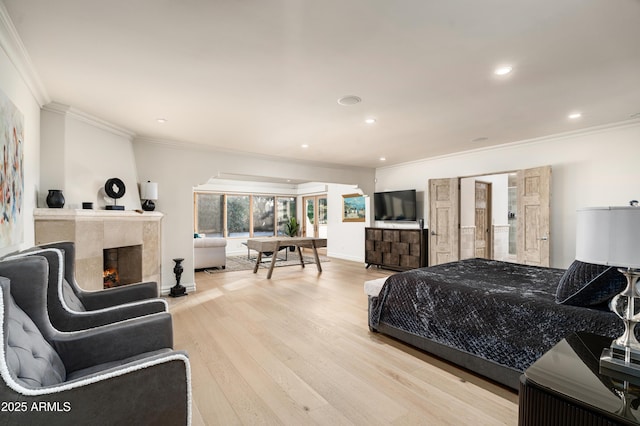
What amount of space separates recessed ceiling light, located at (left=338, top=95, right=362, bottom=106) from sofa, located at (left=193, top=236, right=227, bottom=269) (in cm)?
473

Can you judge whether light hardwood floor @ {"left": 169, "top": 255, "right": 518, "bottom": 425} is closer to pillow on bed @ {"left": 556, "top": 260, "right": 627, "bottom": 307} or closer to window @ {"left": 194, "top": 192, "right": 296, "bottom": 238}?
pillow on bed @ {"left": 556, "top": 260, "right": 627, "bottom": 307}

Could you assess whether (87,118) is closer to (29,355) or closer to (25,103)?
(25,103)

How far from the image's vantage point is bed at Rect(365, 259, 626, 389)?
183 cm

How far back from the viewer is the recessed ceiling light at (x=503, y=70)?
2.32 m

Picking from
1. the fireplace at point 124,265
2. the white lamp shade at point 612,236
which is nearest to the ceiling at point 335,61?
the white lamp shade at point 612,236

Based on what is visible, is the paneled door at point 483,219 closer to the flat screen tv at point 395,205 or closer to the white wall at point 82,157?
the flat screen tv at point 395,205

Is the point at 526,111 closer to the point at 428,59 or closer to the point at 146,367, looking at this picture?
the point at 428,59

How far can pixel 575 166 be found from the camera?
14.1 ft

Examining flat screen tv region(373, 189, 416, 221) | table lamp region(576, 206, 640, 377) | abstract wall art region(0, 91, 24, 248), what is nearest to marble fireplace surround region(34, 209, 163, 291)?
abstract wall art region(0, 91, 24, 248)

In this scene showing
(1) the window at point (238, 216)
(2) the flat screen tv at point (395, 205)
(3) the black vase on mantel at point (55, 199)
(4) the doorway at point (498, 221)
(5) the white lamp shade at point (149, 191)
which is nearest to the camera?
(3) the black vase on mantel at point (55, 199)

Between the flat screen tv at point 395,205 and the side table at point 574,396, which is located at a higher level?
the flat screen tv at point 395,205

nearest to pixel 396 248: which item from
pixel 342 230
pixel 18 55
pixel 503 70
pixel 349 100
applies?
pixel 342 230

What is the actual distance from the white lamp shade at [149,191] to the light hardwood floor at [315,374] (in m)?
1.59

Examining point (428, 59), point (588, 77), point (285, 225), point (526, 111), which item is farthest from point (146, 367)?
point (285, 225)
